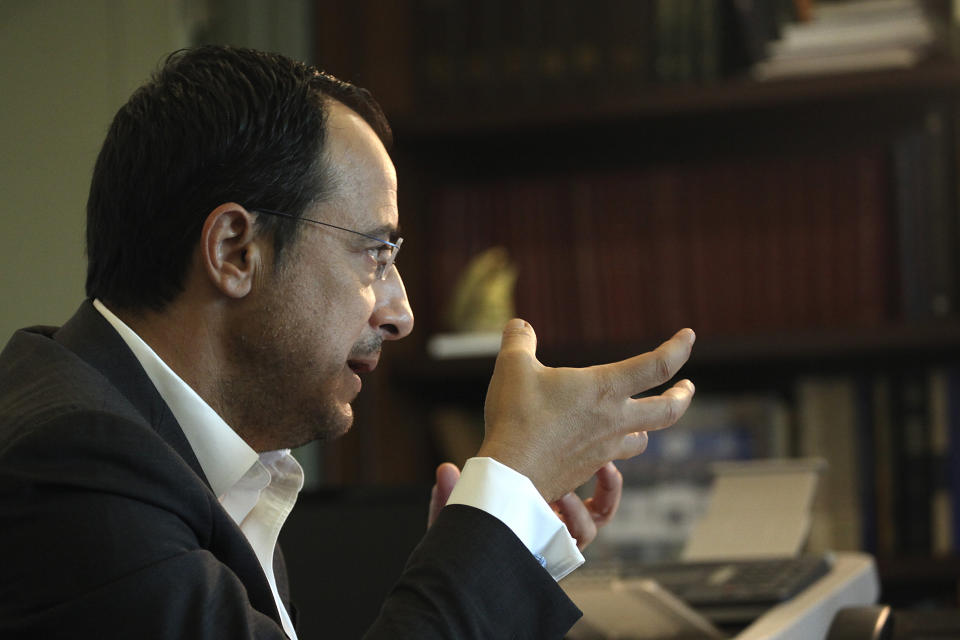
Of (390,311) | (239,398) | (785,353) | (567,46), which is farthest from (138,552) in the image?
(567,46)

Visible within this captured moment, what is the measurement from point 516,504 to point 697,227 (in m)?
1.50

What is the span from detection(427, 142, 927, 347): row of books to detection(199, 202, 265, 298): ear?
1279 mm

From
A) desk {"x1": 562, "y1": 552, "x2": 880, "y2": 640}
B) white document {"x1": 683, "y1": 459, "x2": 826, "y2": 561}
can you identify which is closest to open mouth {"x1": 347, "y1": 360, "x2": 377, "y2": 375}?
desk {"x1": 562, "y1": 552, "x2": 880, "y2": 640}

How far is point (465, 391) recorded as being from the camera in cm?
240

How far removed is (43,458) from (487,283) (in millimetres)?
1509

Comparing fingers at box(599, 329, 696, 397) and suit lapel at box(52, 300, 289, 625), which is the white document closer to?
fingers at box(599, 329, 696, 397)

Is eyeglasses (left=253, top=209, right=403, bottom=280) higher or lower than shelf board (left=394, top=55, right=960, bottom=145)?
lower

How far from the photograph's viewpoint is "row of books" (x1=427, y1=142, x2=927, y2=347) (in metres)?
2.14

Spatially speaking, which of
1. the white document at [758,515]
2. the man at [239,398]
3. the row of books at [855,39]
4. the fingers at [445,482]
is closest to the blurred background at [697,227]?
the row of books at [855,39]

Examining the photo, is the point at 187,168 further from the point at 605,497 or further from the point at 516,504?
the point at 605,497

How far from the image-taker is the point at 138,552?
705 millimetres

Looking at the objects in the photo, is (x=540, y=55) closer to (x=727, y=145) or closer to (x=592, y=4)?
(x=592, y=4)

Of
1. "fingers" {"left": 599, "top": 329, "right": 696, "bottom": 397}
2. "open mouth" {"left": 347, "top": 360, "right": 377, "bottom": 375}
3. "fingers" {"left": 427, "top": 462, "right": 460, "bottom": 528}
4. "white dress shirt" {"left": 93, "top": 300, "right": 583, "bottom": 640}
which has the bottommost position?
"fingers" {"left": 427, "top": 462, "right": 460, "bottom": 528}

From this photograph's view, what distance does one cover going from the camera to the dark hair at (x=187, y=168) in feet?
3.19
